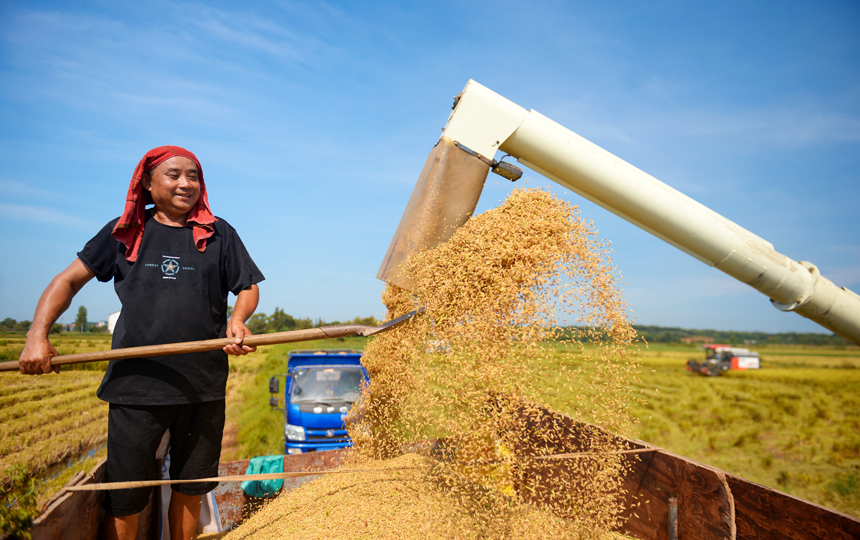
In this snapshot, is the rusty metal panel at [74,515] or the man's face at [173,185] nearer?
the rusty metal panel at [74,515]

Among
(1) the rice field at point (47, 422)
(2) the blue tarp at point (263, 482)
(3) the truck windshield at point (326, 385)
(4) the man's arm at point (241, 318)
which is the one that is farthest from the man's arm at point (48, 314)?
(3) the truck windshield at point (326, 385)

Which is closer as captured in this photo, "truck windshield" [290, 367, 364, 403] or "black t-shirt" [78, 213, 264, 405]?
"black t-shirt" [78, 213, 264, 405]

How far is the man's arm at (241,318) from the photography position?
182 centimetres

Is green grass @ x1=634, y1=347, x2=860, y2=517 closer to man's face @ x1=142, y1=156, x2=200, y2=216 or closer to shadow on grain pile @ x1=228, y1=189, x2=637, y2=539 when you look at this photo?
shadow on grain pile @ x1=228, y1=189, x2=637, y2=539

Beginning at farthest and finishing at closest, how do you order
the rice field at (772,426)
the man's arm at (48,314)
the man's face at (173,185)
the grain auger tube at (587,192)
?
the rice field at (772,426)
the grain auger tube at (587,192)
the man's face at (173,185)
the man's arm at (48,314)

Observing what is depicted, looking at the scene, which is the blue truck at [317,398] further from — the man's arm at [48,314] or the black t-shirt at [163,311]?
the man's arm at [48,314]

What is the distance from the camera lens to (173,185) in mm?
1944

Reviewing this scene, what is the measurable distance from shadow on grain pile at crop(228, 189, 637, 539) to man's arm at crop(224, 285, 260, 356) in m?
0.78

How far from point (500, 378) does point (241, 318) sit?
126cm

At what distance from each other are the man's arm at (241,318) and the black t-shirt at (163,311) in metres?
0.10

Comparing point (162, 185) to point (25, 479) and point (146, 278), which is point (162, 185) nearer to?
point (146, 278)

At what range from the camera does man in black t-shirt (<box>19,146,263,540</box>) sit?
1797mm

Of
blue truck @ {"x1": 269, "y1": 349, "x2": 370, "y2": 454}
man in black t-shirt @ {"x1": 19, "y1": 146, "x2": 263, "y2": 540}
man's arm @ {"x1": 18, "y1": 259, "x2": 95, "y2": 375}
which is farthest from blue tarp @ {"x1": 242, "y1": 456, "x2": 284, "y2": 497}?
blue truck @ {"x1": 269, "y1": 349, "x2": 370, "y2": 454}

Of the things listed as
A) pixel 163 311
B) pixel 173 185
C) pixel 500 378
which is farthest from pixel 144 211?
pixel 500 378
